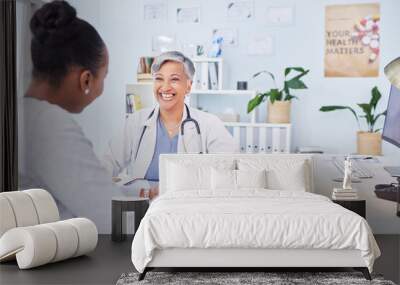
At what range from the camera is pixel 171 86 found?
7.27m

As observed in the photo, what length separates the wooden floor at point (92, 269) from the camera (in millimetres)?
4992

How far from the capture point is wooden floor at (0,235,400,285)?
16.4ft

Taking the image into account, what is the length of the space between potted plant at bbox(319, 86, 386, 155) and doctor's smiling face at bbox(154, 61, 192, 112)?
4.93ft

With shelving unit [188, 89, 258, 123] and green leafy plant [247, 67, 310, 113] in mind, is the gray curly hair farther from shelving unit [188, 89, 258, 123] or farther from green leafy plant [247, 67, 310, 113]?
green leafy plant [247, 67, 310, 113]

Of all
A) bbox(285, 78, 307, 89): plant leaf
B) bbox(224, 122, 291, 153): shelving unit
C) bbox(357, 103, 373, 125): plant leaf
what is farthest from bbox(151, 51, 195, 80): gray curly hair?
bbox(357, 103, 373, 125): plant leaf

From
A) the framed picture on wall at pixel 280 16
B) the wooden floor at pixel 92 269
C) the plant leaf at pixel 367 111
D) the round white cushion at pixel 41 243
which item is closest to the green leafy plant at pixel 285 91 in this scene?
the framed picture on wall at pixel 280 16

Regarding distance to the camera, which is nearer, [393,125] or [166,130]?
[393,125]

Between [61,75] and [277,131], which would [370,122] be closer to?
[277,131]

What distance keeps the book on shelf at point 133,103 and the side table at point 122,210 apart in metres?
1.10

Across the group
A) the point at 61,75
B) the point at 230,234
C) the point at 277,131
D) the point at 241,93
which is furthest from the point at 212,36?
the point at 230,234

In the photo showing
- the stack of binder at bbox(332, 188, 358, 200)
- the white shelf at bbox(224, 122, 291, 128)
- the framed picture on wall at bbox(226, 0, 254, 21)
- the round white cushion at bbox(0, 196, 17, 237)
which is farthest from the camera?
the framed picture on wall at bbox(226, 0, 254, 21)

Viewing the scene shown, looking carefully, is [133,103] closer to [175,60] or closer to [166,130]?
[166,130]

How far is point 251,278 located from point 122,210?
213cm

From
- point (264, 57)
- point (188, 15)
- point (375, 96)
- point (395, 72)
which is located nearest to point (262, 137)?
point (264, 57)
